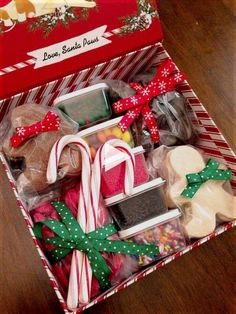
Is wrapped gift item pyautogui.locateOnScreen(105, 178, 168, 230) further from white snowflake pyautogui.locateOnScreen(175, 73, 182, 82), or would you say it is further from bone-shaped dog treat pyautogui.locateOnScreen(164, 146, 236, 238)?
white snowflake pyautogui.locateOnScreen(175, 73, 182, 82)

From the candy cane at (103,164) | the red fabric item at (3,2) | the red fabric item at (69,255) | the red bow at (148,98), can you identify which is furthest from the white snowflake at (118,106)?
the red fabric item at (3,2)

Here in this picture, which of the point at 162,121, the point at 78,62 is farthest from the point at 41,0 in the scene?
the point at 162,121

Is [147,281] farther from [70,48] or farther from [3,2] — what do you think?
[3,2]

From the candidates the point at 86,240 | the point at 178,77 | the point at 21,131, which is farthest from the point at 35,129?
the point at 178,77

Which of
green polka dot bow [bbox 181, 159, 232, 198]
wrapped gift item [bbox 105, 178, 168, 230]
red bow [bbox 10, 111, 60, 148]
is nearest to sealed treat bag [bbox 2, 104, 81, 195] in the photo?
red bow [bbox 10, 111, 60, 148]

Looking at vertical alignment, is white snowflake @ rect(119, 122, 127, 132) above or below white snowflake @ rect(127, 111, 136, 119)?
below
